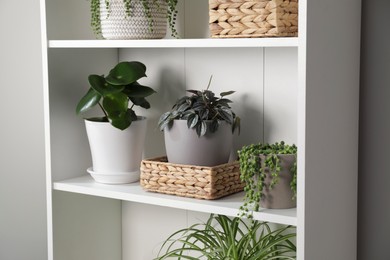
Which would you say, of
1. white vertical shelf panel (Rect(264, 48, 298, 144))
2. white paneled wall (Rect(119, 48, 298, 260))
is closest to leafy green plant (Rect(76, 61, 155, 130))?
white paneled wall (Rect(119, 48, 298, 260))

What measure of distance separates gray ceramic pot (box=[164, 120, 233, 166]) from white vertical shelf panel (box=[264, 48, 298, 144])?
0.16 metres

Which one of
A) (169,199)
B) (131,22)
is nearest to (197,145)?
(169,199)

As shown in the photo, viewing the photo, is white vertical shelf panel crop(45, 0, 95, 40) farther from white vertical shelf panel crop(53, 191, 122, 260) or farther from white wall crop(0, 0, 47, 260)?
white vertical shelf panel crop(53, 191, 122, 260)

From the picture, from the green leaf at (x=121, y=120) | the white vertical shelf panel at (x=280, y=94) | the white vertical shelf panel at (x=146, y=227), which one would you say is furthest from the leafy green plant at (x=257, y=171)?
the white vertical shelf panel at (x=146, y=227)

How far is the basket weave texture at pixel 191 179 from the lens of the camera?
1.62 meters

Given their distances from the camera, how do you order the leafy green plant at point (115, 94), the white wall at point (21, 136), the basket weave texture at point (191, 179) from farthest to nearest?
the white wall at point (21, 136) → the leafy green plant at point (115, 94) → the basket weave texture at point (191, 179)

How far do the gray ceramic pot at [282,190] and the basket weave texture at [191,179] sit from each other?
0.47 ft

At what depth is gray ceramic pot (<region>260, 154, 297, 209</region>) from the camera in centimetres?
150

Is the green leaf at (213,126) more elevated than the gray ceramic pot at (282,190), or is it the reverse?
the green leaf at (213,126)

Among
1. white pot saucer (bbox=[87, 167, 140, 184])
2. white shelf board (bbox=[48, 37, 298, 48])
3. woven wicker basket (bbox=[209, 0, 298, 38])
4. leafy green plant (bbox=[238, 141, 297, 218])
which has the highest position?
woven wicker basket (bbox=[209, 0, 298, 38])

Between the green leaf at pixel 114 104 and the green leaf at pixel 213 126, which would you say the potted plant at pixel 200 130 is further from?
the green leaf at pixel 114 104

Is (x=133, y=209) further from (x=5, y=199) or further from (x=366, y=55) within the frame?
(x=366, y=55)

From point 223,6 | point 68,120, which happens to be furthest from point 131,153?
point 223,6

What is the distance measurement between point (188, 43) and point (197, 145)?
10.3 inches
